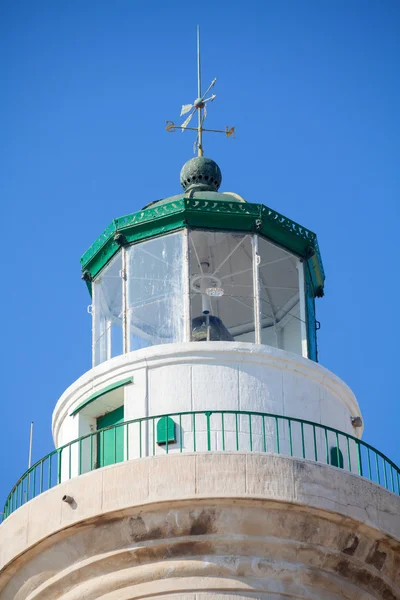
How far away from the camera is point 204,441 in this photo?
23.8 meters

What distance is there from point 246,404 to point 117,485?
2.53m

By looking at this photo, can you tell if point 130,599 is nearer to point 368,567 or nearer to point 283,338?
point 368,567

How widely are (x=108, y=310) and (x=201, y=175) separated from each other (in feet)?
8.62

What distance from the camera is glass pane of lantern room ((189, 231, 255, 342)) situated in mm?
26016

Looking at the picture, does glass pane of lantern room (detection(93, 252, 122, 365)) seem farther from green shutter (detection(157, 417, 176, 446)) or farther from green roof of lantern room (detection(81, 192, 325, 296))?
green shutter (detection(157, 417, 176, 446))

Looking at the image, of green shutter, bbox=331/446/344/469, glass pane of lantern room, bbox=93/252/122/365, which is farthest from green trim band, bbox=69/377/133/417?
green shutter, bbox=331/446/344/469

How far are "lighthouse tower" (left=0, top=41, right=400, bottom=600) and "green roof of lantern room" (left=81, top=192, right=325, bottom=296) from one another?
0.9 inches

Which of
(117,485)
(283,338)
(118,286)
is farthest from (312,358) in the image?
(117,485)

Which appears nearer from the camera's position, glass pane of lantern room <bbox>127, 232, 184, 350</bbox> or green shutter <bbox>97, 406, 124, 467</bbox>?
green shutter <bbox>97, 406, 124, 467</bbox>

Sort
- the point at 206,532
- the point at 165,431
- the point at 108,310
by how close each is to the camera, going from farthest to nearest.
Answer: the point at 108,310
the point at 165,431
the point at 206,532

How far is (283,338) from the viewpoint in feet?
88.8

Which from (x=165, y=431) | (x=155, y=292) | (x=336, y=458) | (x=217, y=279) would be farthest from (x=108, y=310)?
(x=336, y=458)

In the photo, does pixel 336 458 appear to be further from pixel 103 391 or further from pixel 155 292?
pixel 155 292

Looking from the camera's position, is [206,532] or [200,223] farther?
[200,223]
